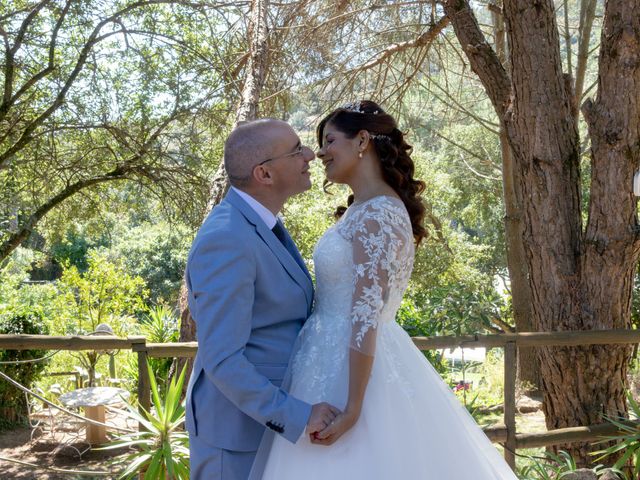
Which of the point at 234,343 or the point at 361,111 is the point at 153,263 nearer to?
the point at 361,111

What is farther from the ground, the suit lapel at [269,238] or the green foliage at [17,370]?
the suit lapel at [269,238]

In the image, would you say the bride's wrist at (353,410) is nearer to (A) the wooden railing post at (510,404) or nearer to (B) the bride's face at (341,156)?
(B) the bride's face at (341,156)

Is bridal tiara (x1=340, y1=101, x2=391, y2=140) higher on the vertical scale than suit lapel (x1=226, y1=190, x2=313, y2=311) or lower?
higher

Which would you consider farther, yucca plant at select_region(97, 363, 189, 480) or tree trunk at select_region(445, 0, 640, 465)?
tree trunk at select_region(445, 0, 640, 465)

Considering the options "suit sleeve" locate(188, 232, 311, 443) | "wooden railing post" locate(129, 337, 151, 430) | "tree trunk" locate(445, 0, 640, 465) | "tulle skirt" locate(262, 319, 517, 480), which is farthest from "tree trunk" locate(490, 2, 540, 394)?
"suit sleeve" locate(188, 232, 311, 443)

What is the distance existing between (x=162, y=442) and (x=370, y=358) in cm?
153

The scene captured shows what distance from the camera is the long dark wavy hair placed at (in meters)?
2.33

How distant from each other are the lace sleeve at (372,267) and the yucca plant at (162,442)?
1338 mm

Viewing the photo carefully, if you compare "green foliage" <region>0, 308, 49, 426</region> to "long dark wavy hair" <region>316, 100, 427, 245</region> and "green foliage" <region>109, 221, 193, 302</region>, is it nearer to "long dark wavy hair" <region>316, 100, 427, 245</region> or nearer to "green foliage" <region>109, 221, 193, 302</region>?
"long dark wavy hair" <region>316, 100, 427, 245</region>

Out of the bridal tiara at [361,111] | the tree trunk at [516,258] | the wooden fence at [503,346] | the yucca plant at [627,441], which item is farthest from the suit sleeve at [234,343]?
the tree trunk at [516,258]

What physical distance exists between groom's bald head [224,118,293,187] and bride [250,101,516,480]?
0.28m

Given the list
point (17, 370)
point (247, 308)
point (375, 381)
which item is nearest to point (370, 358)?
point (375, 381)

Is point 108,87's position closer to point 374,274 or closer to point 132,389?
point 132,389

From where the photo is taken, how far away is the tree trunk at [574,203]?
4.50 metres
